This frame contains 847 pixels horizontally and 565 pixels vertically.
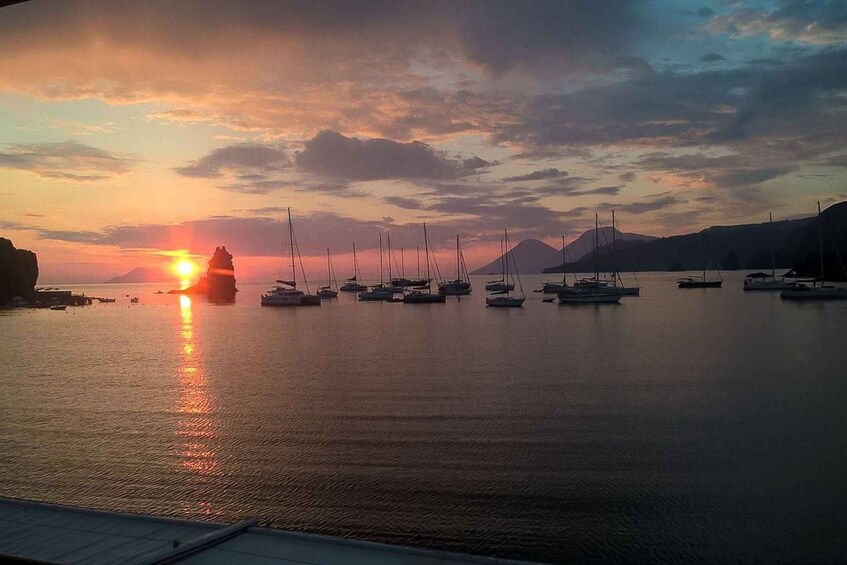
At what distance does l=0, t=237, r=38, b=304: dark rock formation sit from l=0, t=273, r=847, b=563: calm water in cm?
8337

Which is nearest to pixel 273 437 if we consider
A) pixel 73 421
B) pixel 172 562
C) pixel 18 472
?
pixel 18 472

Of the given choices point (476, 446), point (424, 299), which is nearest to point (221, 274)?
point (424, 299)

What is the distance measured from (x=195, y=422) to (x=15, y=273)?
104 metres

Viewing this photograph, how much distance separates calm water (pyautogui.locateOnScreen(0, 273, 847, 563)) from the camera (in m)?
8.68

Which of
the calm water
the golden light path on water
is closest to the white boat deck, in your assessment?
the calm water

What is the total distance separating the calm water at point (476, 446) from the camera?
8680 millimetres

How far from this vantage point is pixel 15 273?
330 feet

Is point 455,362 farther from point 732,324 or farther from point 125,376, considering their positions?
point 732,324

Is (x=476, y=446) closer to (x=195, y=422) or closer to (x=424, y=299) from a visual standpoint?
(x=195, y=422)

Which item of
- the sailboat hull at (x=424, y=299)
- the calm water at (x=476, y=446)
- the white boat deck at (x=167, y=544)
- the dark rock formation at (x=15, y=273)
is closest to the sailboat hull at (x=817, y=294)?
the sailboat hull at (x=424, y=299)

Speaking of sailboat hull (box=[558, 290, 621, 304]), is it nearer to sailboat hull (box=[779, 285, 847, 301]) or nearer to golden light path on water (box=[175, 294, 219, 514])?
sailboat hull (box=[779, 285, 847, 301])

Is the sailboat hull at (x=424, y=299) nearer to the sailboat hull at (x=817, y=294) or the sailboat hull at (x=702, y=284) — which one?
the sailboat hull at (x=817, y=294)

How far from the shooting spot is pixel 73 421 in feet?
52.7

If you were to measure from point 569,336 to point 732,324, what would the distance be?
13.2m
